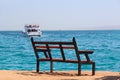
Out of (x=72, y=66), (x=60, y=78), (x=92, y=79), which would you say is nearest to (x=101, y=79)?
(x=92, y=79)

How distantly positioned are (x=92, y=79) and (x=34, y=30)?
281ft

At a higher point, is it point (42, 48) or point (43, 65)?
point (42, 48)

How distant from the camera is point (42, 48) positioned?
15227 millimetres

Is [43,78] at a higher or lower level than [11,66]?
higher

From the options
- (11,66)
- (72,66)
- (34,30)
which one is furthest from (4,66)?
(34,30)

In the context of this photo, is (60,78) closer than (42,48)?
Yes

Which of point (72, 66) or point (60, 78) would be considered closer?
point (60, 78)

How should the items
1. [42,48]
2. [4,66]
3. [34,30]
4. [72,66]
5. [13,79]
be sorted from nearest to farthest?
[13,79], [42,48], [72,66], [4,66], [34,30]

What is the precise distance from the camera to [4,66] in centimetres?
2570

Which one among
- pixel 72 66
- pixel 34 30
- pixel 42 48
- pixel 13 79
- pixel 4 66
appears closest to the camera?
pixel 13 79

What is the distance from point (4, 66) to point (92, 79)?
44.1 ft

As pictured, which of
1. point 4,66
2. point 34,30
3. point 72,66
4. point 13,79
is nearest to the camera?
point 13,79

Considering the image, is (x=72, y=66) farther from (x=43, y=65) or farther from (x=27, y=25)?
(x=27, y=25)

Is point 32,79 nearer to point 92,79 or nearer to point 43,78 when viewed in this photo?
point 43,78
